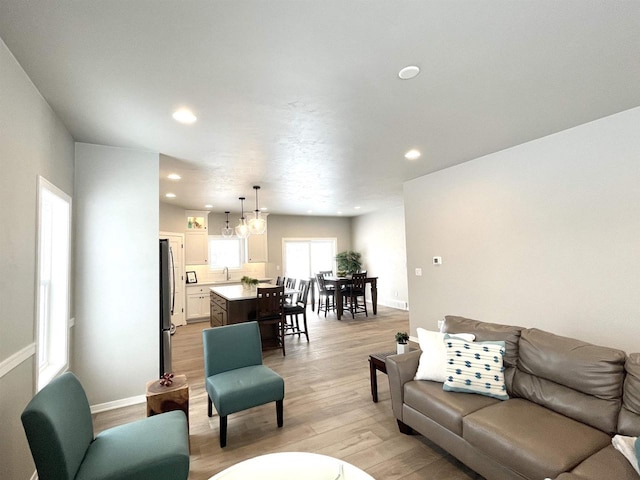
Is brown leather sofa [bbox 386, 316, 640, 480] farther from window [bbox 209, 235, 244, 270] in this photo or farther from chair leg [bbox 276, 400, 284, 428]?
window [bbox 209, 235, 244, 270]

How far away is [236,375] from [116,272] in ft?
5.75

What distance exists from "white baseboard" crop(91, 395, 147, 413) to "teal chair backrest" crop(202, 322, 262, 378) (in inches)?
38.3

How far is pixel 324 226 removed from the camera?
9.74 m

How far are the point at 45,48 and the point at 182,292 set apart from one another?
5.93m

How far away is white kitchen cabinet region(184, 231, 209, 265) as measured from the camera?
24.2 ft

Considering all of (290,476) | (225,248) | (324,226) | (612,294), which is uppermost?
(324,226)

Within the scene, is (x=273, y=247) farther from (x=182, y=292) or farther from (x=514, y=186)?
(x=514, y=186)

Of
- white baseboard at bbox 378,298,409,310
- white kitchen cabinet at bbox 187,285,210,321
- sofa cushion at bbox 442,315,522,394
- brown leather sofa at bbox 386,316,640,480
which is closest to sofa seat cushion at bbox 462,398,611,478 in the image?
brown leather sofa at bbox 386,316,640,480

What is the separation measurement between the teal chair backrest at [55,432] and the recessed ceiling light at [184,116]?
2082 mm

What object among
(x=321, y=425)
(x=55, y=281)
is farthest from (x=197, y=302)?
(x=321, y=425)

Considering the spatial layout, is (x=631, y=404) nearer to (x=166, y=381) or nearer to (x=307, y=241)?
(x=166, y=381)

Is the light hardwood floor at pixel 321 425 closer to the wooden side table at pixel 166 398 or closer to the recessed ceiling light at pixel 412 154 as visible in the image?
the wooden side table at pixel 166 398

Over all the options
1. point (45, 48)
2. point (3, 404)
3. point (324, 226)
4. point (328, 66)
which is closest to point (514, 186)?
point (328, 66)

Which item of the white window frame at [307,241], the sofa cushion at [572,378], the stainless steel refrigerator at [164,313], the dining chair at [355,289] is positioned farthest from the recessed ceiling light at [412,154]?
the white window frame at [307,241]
